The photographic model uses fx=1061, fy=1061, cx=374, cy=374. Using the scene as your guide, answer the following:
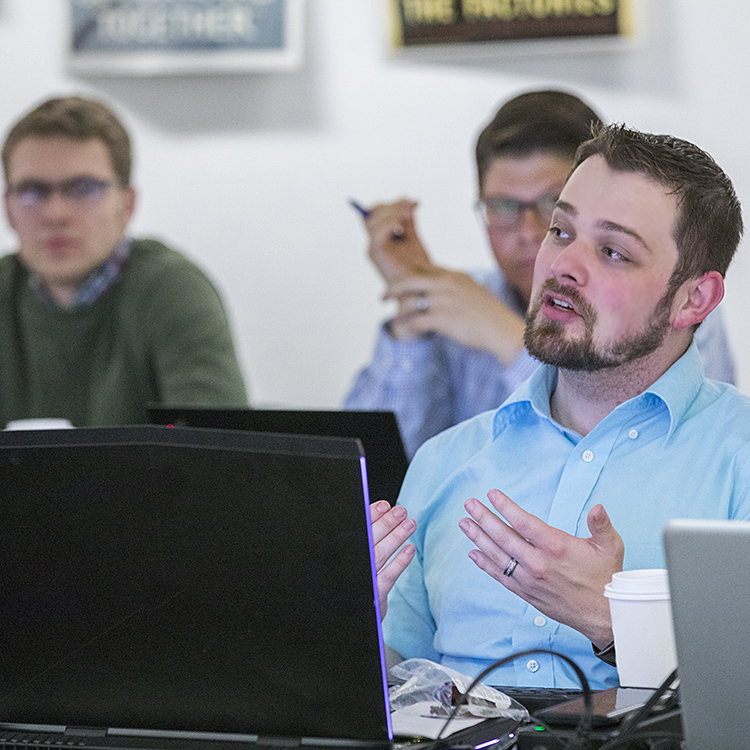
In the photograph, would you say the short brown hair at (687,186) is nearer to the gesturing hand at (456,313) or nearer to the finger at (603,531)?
the finger at (603,531)

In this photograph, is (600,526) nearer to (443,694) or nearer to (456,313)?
(443,694)

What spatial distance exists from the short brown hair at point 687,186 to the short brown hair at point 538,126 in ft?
2.94

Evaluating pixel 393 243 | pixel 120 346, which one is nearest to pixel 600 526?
pixel 393 243

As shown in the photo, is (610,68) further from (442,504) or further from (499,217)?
(442,504)

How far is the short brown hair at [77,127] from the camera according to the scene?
Result: 258cm

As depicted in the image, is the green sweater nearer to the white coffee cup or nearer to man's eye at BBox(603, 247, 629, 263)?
man's eye at BBox(603, 247, 629, 263)

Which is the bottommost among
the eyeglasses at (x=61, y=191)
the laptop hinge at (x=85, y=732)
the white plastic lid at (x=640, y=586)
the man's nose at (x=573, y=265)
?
the laptop hinge at (x=85, y=732)

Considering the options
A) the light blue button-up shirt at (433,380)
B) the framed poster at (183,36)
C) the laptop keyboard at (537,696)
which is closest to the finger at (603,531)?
the laptop keyboard at (537,696)

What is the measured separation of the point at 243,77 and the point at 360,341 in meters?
0.81

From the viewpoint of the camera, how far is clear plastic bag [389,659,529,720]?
914mm

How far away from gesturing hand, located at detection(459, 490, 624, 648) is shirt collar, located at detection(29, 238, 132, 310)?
1767 mm

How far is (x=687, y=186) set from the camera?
1.33 metres

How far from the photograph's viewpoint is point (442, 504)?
1412mm

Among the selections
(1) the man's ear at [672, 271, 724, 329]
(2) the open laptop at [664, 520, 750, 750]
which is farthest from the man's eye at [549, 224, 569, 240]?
(2) the open laptop at [664, 520, 750, 750]
